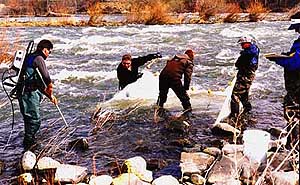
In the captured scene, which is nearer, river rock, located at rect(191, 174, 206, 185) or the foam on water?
river rock, located at rect(191, 174, 206, 185)

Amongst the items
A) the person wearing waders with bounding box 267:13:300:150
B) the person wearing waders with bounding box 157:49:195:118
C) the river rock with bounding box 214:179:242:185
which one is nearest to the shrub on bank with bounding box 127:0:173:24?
the person wearing waders with bounding box 157:49:195:118

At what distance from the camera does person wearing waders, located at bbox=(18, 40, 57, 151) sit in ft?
20.8

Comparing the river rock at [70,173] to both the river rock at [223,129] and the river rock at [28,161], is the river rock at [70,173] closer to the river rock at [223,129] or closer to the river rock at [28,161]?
the river rock at [28,161]

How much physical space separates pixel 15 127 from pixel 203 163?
353 centimetres

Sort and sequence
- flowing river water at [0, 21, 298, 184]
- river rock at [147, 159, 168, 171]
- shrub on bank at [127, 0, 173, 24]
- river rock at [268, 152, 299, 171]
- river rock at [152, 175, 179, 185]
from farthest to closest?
1. shrub on bank at [127, 0, 173, 24]
2. flowing river water at [0, 21, 298, 184]
3. river rock at [147, 159, 168, 171]
4. river rock at [152, 175, 179, 185]
5. river rock at [268, 152, 299, 171]

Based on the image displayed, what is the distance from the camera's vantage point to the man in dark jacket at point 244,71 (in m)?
7.90

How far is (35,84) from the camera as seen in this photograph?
6.45m

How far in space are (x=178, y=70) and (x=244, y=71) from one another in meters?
1.12

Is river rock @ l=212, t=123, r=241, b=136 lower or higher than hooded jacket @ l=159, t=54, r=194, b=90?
lower

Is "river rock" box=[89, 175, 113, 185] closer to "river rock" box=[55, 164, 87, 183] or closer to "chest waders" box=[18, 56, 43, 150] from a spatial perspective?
"river rock" box=[55, 164, 87, 183]

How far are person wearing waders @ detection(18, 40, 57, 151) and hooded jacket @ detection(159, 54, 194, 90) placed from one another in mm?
2259

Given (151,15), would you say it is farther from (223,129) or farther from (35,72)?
(35,72)


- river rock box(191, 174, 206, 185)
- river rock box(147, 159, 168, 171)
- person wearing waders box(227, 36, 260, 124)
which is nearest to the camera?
river rock box(191, 174, 206, 185)

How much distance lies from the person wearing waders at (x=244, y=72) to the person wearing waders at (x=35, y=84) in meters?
3.17
